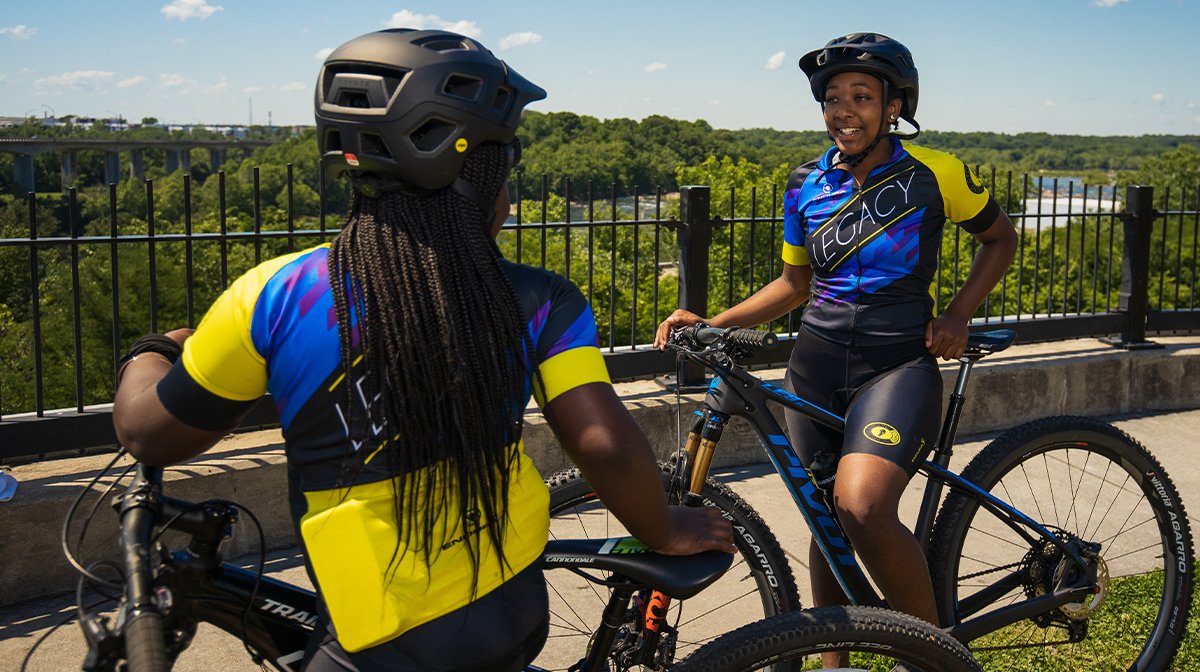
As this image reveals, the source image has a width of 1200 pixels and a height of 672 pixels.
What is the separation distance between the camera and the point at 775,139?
129 metres

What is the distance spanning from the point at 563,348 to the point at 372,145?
0.44 m

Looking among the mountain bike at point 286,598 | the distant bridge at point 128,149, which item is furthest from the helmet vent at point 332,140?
the distant bridge at point 128,149

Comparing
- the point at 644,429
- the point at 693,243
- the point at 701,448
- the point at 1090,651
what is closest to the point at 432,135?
the point at 701,448

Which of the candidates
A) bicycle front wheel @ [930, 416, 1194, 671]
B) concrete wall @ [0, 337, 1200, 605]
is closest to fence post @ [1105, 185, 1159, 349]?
concrete wall @ [0, 337, 1200, 605]

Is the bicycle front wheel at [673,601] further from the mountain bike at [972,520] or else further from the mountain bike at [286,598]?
the mountain bike at [286,598]

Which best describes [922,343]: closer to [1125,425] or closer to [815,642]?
[815,642]

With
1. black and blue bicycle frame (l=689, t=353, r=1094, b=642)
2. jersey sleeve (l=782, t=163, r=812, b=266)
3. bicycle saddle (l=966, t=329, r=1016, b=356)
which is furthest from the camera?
jersey sleeve (l=782, t=163, r=812, b=266)

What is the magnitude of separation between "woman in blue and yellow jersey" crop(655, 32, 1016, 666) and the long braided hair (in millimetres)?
1635

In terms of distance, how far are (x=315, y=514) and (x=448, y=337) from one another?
1.13 feet

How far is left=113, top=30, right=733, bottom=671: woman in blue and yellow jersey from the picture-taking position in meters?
1.66

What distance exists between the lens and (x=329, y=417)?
5.50 feet

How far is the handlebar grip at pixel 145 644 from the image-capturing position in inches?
57.1

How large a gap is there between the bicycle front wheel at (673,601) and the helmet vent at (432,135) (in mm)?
1231

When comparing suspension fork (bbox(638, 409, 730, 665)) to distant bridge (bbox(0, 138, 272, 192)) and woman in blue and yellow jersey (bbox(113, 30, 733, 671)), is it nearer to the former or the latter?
woman in blue and yellow jersey (bbox(113, 30, 733, 671))
